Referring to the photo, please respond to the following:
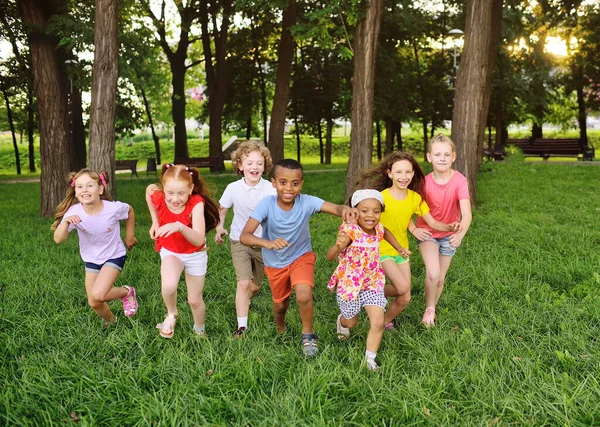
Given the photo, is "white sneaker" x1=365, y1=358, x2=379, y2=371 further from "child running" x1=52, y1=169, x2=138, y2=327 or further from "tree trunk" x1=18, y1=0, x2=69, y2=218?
"tree trunk" x1=18, y1=0, x2=69, y2=218

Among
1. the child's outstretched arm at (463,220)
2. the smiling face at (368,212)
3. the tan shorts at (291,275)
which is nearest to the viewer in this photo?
the smiling face at (368,212)

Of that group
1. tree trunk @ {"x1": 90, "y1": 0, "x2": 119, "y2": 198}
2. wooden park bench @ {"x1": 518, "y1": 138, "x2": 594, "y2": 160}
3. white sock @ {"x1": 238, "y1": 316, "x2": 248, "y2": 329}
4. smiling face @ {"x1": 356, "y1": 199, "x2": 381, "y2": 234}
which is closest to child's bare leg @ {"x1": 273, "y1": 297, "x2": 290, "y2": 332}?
white sock @ {"x1": 238, "y1": 316, "x2": 248, "y2": 329}

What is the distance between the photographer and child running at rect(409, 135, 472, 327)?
492cm

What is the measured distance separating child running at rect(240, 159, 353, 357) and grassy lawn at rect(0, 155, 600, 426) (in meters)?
0.35

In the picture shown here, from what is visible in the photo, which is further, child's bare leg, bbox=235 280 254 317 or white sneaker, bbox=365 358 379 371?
child's bare leg, bbox=235 280 254 317

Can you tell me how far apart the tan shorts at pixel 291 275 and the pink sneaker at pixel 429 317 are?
122cm

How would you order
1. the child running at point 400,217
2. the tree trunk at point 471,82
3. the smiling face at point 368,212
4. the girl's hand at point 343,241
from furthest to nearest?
the tree trunk at point 471,82 → the child running at point 400,217 → the smiling face at point 368,212 → the girl's hand at point 343,241

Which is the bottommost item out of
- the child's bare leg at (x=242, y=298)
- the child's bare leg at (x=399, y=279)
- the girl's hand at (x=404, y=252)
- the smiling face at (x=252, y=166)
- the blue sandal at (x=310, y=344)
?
the blue sandal at (x=310, y=344)

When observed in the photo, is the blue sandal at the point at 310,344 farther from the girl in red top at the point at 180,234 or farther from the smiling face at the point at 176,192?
the smiling face at the point at 176,192

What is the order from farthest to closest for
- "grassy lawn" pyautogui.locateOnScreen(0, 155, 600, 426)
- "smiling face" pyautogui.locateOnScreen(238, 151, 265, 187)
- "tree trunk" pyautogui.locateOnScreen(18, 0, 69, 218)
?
"tree trunk" pyautogui.locateOnScreen(18, 0, 69, 218), "smiling face" pyautogui.locateOnScreen(238, 151, 265, 187), "grassy lawn" pyautogui.locateOnScreen(0, 155, 600, 426)

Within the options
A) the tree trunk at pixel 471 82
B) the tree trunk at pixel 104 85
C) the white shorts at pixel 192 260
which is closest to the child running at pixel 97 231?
the white shorts at pixel 192 260

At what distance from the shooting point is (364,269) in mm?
4121

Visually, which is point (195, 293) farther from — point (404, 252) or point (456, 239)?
point (456, 239)

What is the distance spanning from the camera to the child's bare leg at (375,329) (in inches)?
157
